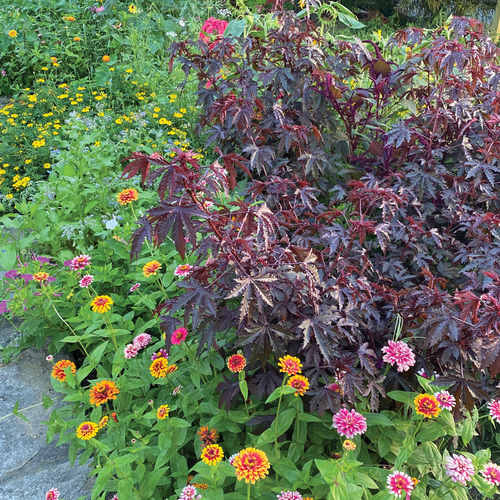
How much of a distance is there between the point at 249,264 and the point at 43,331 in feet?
4.11

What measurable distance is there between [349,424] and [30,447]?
4.34ft

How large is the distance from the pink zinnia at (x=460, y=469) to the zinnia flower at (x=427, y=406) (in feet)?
0.42

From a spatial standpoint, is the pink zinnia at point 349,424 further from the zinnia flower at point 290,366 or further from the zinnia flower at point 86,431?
the zinnia flower at point 86,431

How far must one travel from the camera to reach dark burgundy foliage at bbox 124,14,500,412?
146 centimetres

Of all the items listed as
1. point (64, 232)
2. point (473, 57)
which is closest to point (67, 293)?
point (64, 232)

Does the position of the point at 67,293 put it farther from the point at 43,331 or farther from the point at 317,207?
the point at 317,207

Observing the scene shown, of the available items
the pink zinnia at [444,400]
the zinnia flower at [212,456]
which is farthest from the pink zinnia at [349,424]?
the zinnia flower at [212,456]

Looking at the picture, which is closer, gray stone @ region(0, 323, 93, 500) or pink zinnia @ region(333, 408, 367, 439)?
pink zinnia @ region(333, 408, 367, 439)

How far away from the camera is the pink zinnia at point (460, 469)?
1261mm

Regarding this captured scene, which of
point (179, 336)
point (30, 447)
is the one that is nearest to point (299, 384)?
point (179, 336)

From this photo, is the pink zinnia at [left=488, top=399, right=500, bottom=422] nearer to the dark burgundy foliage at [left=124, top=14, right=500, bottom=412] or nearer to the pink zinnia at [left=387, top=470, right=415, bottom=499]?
the dark burgundy foliage at [left=124, top=14, right=500, bottom=412]

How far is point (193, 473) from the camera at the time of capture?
168cm

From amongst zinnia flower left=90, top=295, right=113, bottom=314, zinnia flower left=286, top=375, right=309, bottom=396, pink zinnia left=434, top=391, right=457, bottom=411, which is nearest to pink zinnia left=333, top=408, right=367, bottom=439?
zinnia flower left=286, top=375, right=309, bottom=396

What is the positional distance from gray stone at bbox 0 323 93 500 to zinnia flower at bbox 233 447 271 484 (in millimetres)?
825
